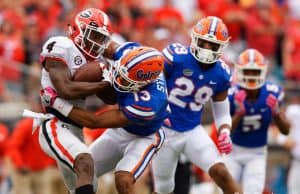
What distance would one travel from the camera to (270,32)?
1413cm

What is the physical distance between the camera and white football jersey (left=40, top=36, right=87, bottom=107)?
322 inches

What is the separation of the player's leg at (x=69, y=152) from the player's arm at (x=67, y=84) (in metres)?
0.34

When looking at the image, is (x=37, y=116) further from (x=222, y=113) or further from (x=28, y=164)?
(x=28, y=164)

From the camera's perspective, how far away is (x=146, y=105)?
26.9 feet

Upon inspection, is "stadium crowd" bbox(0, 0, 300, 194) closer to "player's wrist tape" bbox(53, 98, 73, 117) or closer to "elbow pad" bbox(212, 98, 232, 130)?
"elbow pad" bbox(212, 98, 232, 130)

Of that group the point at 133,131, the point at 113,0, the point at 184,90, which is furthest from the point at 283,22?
the point at 133,131

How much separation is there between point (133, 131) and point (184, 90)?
3.06ft

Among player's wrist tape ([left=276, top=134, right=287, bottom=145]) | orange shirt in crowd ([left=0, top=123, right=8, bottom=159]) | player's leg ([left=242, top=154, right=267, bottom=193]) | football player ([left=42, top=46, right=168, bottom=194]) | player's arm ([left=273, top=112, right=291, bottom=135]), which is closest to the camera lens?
football player ([left=42, top=46, right=168, bottom=194])

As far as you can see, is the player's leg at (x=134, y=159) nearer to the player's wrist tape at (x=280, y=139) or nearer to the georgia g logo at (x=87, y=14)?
the georgia g logo at (x=87, y=14)

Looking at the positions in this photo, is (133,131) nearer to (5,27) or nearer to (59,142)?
(59,142)

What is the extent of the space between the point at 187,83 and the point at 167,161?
2.50ft

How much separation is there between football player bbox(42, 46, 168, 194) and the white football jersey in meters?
0.16

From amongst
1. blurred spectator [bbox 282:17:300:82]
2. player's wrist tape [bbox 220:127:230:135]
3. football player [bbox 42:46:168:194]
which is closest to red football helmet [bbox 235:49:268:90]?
player's wrist tape [bbox 220:127:230:135]

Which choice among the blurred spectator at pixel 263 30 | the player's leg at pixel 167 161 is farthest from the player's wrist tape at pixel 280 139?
the player's leg at pixel 167 161
